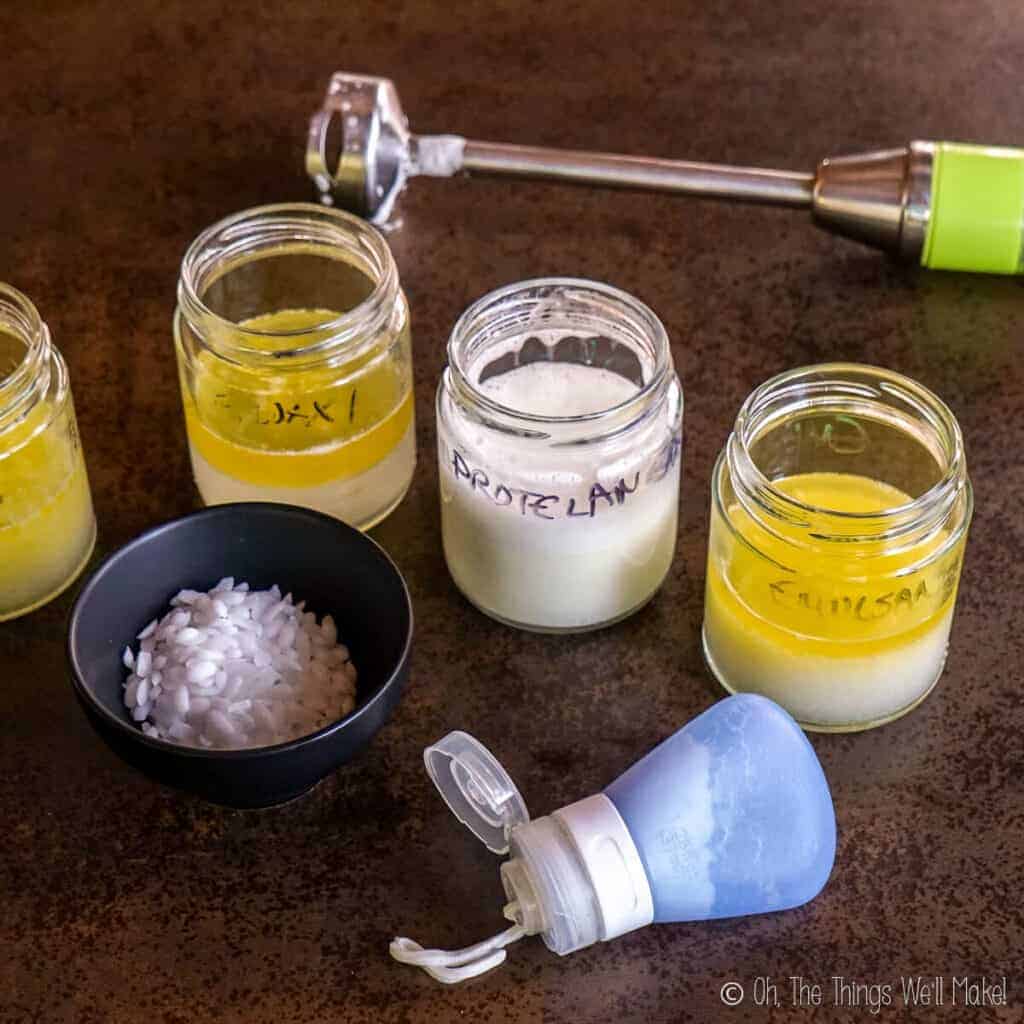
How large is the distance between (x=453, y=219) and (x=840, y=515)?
0.51m

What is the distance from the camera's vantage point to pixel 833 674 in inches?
36.7

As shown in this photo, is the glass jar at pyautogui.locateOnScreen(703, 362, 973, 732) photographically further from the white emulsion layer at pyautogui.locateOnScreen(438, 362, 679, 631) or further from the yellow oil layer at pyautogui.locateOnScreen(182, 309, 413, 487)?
the yellow oil layer at pyautogui.locateOnScreen(182, 309, 413, 487)

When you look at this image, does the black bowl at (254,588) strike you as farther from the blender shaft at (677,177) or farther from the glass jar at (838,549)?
the blender shaft at (677,177)

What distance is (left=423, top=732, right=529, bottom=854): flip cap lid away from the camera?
89 cm

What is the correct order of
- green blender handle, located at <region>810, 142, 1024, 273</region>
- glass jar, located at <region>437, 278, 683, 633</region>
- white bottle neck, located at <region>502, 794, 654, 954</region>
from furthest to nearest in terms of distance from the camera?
1. green blender handle, located at <region>810, 142, 1024, 273</region>
2. glass jar, located at <region>437, 278, 683, 633</region>
3. white bottle neck, located at <region>502, 794, 654, 954</region>

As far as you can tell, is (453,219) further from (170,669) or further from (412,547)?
(170,669)

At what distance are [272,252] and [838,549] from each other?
0.43 metres

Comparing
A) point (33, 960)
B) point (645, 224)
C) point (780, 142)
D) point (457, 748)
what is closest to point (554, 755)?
point (457, 748)

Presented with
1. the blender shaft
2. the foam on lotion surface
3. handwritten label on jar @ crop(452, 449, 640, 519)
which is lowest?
handwritten label on jar @ crop(452, 449, 640, 519)

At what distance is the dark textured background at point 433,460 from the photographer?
86cm

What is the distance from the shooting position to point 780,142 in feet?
4.45

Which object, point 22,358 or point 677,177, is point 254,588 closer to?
point 22,358

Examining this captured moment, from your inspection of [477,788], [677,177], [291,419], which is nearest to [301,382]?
[291,419]

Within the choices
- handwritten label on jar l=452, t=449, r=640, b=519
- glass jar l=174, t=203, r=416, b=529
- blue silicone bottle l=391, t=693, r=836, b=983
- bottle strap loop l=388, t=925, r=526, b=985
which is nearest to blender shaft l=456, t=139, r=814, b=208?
glass jar l=174, t=203, r=416, b=529
